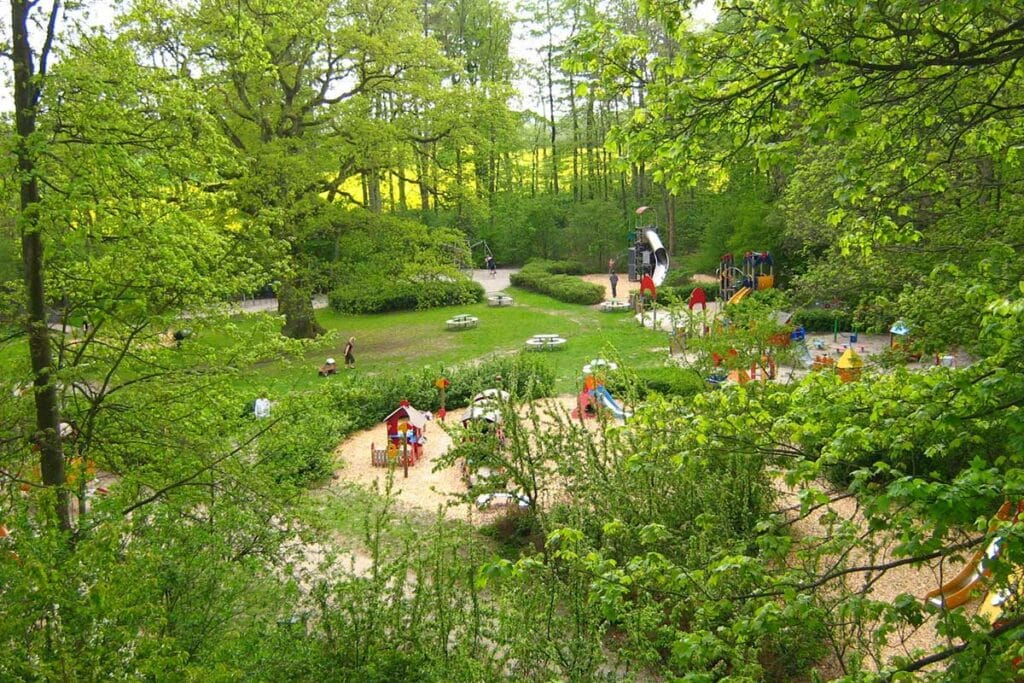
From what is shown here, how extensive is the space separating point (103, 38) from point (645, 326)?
19615 millimetres

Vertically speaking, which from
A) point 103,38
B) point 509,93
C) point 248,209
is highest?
point 509,93

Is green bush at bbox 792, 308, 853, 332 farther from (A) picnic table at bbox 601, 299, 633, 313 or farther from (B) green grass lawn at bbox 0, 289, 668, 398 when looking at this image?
(A) picnic table at bbox 601, 299, 633, 313

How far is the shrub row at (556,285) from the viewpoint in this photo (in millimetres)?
29328

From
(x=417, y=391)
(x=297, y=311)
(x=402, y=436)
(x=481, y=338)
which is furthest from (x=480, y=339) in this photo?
(x=402, y=436)

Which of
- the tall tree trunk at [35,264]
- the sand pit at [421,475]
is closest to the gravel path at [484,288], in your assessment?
the sand pit at [421,475]

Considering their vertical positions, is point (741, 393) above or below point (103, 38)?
below

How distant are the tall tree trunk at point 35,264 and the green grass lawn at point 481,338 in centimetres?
1081

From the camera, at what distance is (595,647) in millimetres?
5188

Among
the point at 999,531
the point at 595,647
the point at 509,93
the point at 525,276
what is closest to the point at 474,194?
the point at 509,93

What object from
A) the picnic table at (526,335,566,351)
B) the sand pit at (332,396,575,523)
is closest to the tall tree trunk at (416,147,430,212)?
the picnic table at (526,335,566,351)

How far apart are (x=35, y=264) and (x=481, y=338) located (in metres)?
17.8

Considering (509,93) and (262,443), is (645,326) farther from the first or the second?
(262,443)

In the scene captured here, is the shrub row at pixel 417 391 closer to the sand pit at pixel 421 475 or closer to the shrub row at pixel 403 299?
the sand pit at pixel 421 475

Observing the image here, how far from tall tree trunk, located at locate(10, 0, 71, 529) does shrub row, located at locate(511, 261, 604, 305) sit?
24060 millimetres
